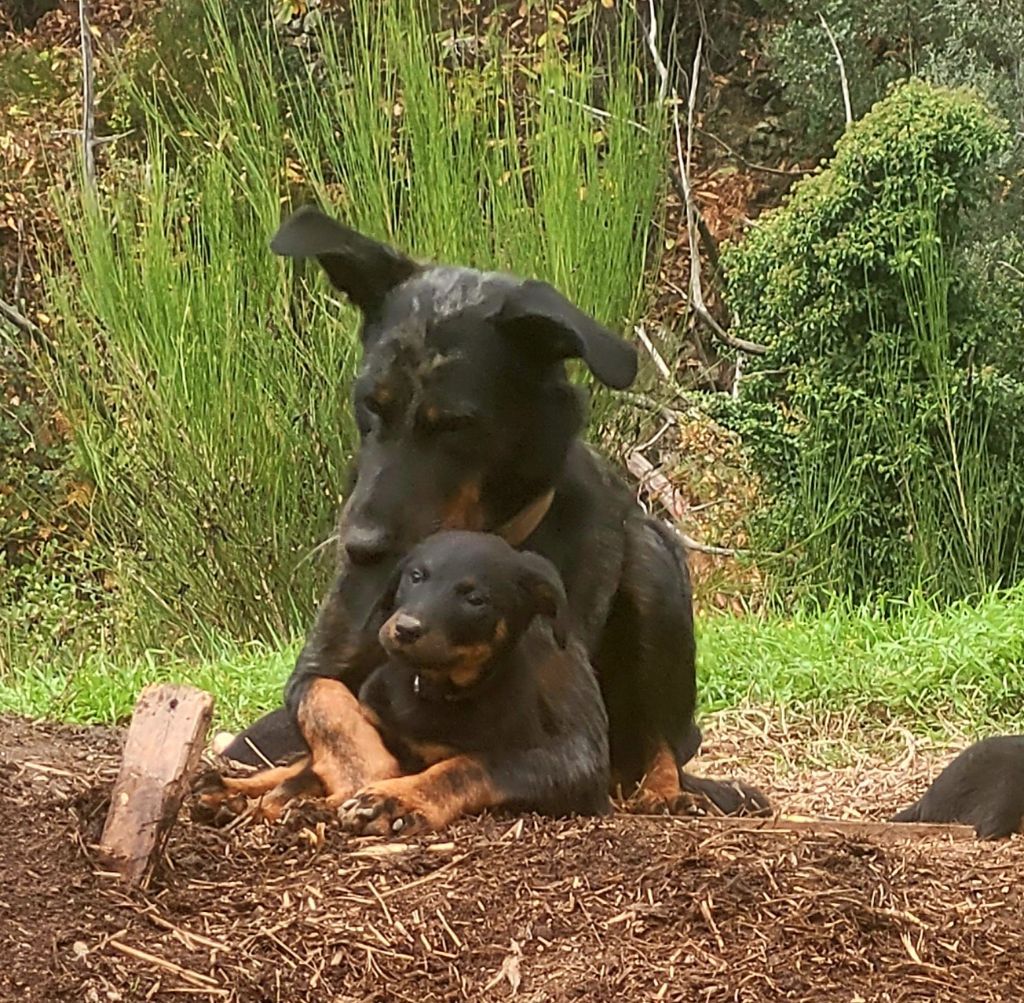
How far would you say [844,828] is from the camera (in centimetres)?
515

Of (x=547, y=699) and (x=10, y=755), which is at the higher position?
(x=547, y=699)

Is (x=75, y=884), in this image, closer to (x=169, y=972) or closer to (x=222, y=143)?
(x=169, y=972)

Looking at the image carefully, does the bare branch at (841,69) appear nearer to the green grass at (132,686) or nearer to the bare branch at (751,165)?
the bare branch at (751,165)

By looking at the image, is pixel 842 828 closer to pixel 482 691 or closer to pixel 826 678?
pixel 482 691

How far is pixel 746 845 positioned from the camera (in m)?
4.10

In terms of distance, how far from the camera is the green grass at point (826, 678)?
27.2ft

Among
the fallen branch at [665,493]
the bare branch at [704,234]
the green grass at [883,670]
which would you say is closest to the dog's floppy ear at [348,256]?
the green grass at [883,670]

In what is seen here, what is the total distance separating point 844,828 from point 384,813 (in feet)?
5.05

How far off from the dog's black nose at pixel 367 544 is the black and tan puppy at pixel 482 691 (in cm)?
12

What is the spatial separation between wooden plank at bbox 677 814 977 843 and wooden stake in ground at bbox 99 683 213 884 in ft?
4.42

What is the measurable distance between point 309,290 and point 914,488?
4138 mm

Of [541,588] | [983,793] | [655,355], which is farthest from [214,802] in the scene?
[655,355]

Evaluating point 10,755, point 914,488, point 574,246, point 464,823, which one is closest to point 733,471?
point 914,488

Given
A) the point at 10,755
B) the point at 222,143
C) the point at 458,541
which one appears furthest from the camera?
the point at 222,143
